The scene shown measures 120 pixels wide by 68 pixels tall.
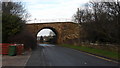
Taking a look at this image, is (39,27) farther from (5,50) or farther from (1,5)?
(5,50)

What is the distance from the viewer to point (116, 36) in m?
19.5

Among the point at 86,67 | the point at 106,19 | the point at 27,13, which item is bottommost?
the point at 86,67

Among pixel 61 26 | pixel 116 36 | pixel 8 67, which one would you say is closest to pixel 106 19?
pixel 116 36

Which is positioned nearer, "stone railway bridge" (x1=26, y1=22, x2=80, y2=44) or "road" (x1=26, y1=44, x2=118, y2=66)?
"road" (x1=26, y1=44, x2=118, y2=66)

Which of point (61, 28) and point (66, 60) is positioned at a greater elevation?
point (61, 28)

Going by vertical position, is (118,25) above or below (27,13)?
below

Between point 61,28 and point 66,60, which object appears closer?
point 66,60

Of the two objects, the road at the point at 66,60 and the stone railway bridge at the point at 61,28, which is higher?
the stone railway bridge at the point at 61,28

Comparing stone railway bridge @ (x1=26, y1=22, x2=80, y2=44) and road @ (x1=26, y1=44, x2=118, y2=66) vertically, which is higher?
stone railway bridge @ (x1=26, y1=22, x2=80, y2=44)

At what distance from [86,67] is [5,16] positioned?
19.4m

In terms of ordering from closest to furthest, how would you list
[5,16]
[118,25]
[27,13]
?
[118,25]
[5,16]
[27,13]

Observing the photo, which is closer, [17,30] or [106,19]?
[106,19]

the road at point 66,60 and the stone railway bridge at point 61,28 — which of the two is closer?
the road at point 66,60

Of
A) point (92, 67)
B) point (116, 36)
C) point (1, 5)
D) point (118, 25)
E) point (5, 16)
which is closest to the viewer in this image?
point (92, 67)
